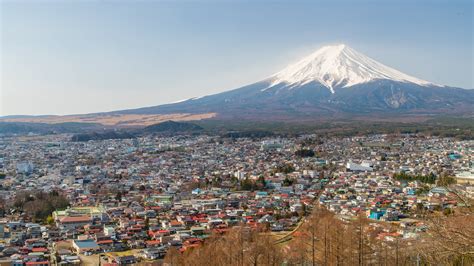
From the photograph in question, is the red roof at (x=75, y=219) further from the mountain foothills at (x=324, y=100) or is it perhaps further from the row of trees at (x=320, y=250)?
the mountain foothills at (x=324, y=100)

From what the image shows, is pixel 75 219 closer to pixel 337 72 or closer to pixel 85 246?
pixel 85 246

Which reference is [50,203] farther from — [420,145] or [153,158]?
[420,145]

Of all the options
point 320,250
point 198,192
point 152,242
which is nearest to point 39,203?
point 198,192

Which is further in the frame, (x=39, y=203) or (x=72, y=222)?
(x=39, y=203)

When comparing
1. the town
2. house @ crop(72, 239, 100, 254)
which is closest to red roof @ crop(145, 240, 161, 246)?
the town

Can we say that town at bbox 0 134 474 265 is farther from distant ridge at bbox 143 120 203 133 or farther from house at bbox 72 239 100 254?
distant ridge at bbox 143 120 203 133

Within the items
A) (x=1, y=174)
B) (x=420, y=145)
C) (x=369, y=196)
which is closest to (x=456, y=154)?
(x=420, y=145)
